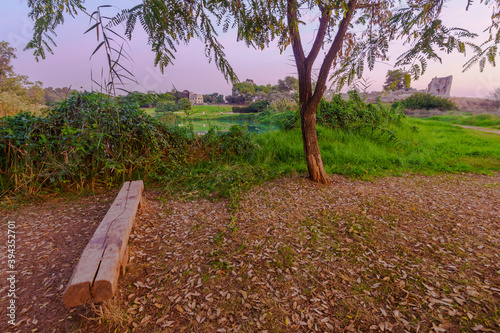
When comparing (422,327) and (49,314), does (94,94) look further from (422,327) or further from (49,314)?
(422,327)

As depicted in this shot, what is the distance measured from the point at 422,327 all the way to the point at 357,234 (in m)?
1.16

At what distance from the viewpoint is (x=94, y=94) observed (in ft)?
14.4

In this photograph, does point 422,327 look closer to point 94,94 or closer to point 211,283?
point 211,283

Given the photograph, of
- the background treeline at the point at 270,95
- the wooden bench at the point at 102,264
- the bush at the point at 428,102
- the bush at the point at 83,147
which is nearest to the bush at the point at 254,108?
the background treeline at the point at 270,95

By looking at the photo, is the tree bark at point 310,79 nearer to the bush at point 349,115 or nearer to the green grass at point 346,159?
the green grass at point 346,159

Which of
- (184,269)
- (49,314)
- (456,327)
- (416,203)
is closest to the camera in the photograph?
(456,327)

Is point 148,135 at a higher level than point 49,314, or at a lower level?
higher

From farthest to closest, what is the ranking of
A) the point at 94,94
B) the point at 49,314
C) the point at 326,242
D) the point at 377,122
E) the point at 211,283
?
the point at 377,122, the point at 94,94, the point at 326,242, the point at 211,283, the point at 49,314

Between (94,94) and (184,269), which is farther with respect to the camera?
(94,94)

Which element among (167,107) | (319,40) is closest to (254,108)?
(167,107)

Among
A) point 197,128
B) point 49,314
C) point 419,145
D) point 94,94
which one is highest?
point 94,94

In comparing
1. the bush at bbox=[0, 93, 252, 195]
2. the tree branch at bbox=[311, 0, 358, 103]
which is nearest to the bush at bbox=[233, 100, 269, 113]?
the bush at bbox=[0, 93, 252, 195]

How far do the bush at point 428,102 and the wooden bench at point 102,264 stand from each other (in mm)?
19607

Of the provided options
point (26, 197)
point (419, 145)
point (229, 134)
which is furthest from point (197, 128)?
point (419, 145)
